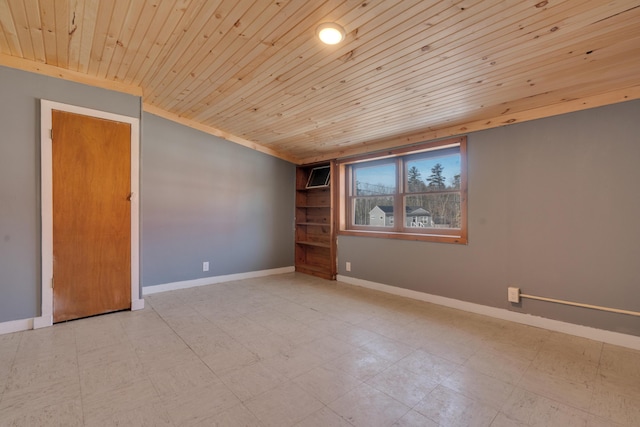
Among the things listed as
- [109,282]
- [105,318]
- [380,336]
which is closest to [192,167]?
[109,282]

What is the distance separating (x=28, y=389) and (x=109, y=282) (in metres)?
1.36

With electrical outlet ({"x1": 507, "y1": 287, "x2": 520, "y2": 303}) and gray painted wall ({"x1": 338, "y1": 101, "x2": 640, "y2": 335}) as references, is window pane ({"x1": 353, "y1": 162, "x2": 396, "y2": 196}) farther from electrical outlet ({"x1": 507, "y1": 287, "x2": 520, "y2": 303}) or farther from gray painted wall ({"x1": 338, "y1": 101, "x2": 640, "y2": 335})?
electrical outlet ({"x1": 507, "y1": 287, "x2": 520, "y2": 303})

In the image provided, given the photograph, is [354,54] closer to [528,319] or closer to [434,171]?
[434,171]

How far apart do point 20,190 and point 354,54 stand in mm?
3091

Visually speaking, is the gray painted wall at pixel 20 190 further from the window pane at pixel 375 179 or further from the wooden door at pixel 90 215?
the window pane at pixel 375 179

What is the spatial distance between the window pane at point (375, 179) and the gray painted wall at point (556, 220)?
110cm

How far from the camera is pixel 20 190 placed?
8.20 ft

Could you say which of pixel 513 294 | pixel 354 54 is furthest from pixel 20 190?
pixel 513 294

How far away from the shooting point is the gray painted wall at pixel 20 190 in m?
2.44

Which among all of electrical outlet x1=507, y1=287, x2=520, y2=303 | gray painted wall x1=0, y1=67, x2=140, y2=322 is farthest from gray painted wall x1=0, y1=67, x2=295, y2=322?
electrical outlet x1=507, y1=287, x2=520, y2=303

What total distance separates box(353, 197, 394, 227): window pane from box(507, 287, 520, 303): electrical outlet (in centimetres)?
162

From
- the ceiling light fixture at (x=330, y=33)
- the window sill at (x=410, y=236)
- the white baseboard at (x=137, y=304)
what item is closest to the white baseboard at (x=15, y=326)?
the white baseboard at (x=137, y=304)

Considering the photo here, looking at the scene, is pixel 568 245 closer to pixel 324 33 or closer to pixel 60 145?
pixel 324 33

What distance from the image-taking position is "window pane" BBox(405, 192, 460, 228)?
342 centimetres
